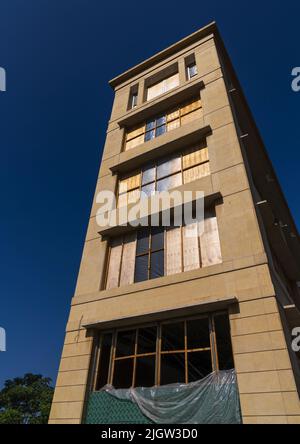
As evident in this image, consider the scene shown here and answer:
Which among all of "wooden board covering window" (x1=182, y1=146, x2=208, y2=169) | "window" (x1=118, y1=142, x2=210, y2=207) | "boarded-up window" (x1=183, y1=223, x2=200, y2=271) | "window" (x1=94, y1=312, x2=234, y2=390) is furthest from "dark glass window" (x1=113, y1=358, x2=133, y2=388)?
Result: "wooden board covering window" (x1=182, y1=146, x2=208, y2=169)

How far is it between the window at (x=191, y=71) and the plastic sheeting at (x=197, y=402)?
15.1 metres

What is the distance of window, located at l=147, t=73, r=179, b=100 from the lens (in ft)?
55.9

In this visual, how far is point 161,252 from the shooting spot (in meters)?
10.6

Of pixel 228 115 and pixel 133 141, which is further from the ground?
pixel 133 141

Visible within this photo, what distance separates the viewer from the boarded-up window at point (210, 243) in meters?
9.25

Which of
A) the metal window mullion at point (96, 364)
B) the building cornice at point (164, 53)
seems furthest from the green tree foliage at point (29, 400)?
A: the building cornice at point (164, 53)

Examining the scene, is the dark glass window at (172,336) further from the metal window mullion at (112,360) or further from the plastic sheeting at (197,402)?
the metal window mullion at (112,360)

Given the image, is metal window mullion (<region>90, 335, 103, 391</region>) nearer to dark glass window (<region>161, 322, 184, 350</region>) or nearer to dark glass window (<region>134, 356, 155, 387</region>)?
dark glass window (<region>134, 356, 155, 387</region>)

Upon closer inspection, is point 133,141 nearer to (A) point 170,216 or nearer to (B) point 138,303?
(A) point 170,216

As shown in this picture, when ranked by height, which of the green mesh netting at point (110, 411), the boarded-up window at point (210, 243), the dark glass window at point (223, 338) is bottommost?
the green mesh netting at point (110, 411)

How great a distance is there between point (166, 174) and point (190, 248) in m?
4.23

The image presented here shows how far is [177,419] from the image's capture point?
6930mm
